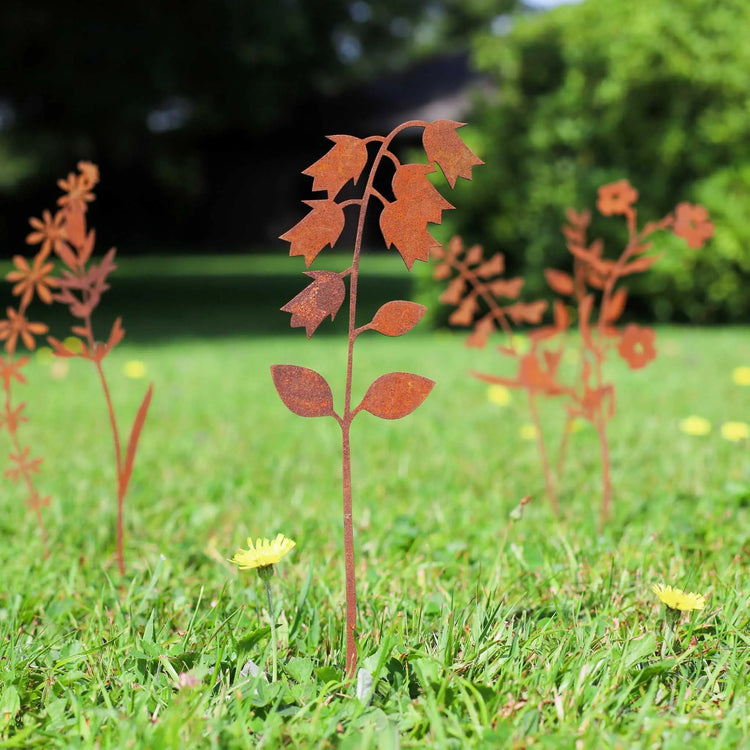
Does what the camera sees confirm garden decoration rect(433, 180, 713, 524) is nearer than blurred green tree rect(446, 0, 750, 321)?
Yes

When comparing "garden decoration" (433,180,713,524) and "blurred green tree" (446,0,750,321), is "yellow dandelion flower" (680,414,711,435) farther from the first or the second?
"blurred green tree" (446,0,750,321)

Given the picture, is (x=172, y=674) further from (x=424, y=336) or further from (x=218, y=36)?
(x=218, y=36)

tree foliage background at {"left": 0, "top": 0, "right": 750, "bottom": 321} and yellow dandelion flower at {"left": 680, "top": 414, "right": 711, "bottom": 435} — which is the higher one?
tree foliage background at {"left": 0, "top": 0, "right": 750, "bottom": 321}

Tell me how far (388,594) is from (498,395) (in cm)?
236

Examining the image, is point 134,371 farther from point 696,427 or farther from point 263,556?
point 263,556

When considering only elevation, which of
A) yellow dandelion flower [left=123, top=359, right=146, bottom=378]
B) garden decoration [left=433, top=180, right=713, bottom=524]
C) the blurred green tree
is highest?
the blurred green tree

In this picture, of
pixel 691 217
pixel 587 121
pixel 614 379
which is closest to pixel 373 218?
pixel 587 121

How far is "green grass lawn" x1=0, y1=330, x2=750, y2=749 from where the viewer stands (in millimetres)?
1046

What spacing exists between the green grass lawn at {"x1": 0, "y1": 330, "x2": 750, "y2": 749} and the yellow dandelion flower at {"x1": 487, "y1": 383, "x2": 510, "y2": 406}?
1.37 ft

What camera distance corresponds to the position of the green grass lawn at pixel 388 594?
1.05 meters

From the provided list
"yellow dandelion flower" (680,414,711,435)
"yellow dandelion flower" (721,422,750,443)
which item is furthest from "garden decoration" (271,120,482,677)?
"yellow dandelion flower" (680,414,711,435)

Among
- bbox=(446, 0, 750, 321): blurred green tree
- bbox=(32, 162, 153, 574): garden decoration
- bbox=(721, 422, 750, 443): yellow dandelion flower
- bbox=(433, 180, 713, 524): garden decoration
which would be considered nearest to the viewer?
bbox=(32, 162, 153, 574): garden decoration

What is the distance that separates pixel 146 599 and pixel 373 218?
65.4 feet

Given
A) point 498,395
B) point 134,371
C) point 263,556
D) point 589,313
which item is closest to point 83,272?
point 263,556
